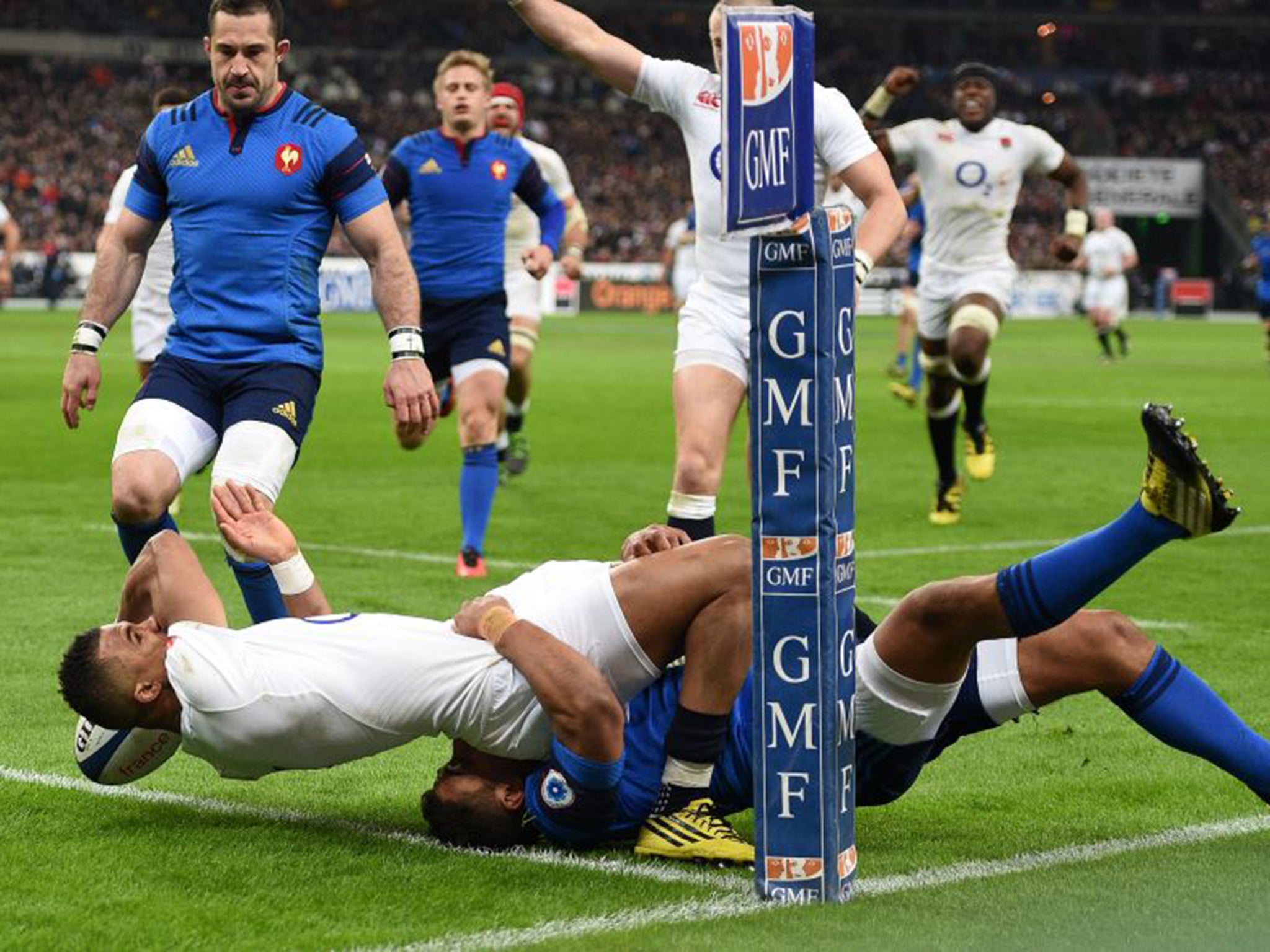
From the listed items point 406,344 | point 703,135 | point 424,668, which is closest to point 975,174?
point 703,135

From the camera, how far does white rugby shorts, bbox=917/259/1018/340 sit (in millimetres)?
13609

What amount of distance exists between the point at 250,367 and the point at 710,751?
259cm

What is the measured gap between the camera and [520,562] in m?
10.9

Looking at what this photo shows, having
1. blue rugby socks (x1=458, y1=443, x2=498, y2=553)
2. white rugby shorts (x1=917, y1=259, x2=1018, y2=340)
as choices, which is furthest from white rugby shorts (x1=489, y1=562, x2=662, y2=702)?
white rugby shorts (x1=917, y1=259, x2=1018, y2=340)

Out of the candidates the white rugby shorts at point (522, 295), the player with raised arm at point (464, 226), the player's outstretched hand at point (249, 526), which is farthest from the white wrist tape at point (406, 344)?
the white rugby shorts at point (522, 295)

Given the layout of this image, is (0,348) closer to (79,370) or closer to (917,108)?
(79,370)

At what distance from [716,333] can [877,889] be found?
386cm

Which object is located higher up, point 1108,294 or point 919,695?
point 919,695

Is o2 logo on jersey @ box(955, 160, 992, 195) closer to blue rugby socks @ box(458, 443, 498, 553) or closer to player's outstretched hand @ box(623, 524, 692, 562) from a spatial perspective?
blue rugby socks @ box(458, 443, 498, 553)

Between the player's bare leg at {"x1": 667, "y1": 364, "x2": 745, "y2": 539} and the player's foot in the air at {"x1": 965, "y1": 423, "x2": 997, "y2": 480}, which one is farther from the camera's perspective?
the player's foot in the air at {"x1": 965, "y1": 423, "x2": 997, "y2": 480}

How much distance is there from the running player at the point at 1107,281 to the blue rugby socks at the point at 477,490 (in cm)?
2167

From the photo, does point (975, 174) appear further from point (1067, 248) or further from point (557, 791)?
point (557, 791)

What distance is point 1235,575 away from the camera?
10.5 metres

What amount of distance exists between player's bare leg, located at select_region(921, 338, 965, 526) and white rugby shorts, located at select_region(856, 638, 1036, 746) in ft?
26.0
